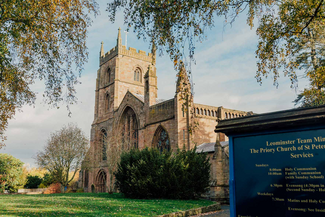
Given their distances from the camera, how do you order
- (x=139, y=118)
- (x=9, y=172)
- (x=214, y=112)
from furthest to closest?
(x=9, y=172) → (x=139, y=118) → (x=214, y=112)

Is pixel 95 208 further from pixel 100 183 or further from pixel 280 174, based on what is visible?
pixel 100 183

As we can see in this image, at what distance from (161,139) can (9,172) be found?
18602 mm

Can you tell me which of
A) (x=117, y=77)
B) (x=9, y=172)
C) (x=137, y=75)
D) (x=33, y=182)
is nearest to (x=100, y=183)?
(x=9, y=172)

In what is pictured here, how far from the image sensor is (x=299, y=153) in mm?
3947

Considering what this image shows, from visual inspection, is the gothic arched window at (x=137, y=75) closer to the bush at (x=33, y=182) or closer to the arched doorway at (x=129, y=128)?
the arched doorway at (x=129, y=128)

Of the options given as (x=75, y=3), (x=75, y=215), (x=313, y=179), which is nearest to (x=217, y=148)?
(x=75, y=215)

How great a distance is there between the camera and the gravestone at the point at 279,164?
12.4ft

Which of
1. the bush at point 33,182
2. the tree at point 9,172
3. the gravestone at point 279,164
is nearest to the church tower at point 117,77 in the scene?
the tree at point 9,172

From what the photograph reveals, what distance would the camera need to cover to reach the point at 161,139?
27.2m

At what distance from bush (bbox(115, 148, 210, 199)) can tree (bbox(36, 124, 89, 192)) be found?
57.8 feet

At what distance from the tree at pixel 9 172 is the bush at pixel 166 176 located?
20.8m

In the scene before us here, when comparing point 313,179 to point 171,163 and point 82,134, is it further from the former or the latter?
point 82,134

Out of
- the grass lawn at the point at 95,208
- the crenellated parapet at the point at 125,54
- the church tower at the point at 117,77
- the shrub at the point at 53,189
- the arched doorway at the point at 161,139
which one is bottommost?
the shrub at the point at 53,189

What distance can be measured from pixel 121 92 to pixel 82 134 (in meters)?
8.11
